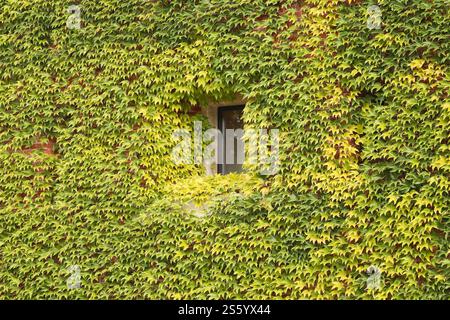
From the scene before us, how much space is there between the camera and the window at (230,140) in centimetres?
677

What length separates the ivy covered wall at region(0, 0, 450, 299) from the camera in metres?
5.28

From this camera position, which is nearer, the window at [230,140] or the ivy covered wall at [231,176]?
the ivy covered wall at [231,176]

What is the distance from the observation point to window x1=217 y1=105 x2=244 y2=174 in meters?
6.77

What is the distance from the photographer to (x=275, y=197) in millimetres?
5816

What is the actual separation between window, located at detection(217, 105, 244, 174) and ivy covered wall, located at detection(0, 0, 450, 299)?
0.37 metres

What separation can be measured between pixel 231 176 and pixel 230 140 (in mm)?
711

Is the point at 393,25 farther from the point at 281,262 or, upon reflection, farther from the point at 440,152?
the point at 281,262

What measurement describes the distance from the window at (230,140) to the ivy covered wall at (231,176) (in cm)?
37

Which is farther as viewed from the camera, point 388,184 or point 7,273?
point 7,273

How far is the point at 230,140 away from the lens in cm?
686

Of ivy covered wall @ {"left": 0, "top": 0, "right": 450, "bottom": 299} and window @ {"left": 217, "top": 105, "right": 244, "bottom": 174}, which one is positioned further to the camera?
window @ {"left": 217, "top": 105, "right": 244, "bottom": 174}

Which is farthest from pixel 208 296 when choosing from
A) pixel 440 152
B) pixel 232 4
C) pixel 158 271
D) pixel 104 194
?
pixel 232 4
